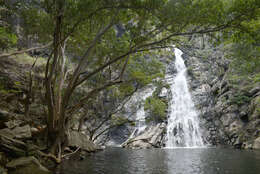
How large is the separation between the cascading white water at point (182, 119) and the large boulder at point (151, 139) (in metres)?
1.20

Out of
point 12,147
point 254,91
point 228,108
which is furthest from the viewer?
point 228,108

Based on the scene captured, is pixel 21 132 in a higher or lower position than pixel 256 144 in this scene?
higher

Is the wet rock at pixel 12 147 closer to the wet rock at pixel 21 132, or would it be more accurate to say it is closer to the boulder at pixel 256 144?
the wet rock at pixel 21 132

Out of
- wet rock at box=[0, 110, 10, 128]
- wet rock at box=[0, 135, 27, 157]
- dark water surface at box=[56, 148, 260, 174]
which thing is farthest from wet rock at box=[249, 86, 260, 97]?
wet rock at box=[0, 110, 10, 128]

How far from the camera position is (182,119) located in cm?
3184

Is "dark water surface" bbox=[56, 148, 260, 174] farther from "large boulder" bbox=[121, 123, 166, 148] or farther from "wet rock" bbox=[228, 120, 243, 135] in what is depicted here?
"large boulder" bbox=[121, 123, 166, 148]

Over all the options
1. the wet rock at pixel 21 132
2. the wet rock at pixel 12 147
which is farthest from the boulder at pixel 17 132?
the wet rock at pixel 12 147

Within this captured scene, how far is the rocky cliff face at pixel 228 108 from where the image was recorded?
23234mm

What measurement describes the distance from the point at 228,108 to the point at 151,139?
13106mm

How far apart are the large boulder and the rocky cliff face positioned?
23.5 ft

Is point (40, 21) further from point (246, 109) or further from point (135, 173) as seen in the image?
point (246, 109)

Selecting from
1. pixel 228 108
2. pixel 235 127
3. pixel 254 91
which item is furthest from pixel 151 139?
pixel 254 91

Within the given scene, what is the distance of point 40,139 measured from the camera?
36.6 feet

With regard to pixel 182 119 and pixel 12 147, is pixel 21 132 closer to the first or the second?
pixel 12 147
